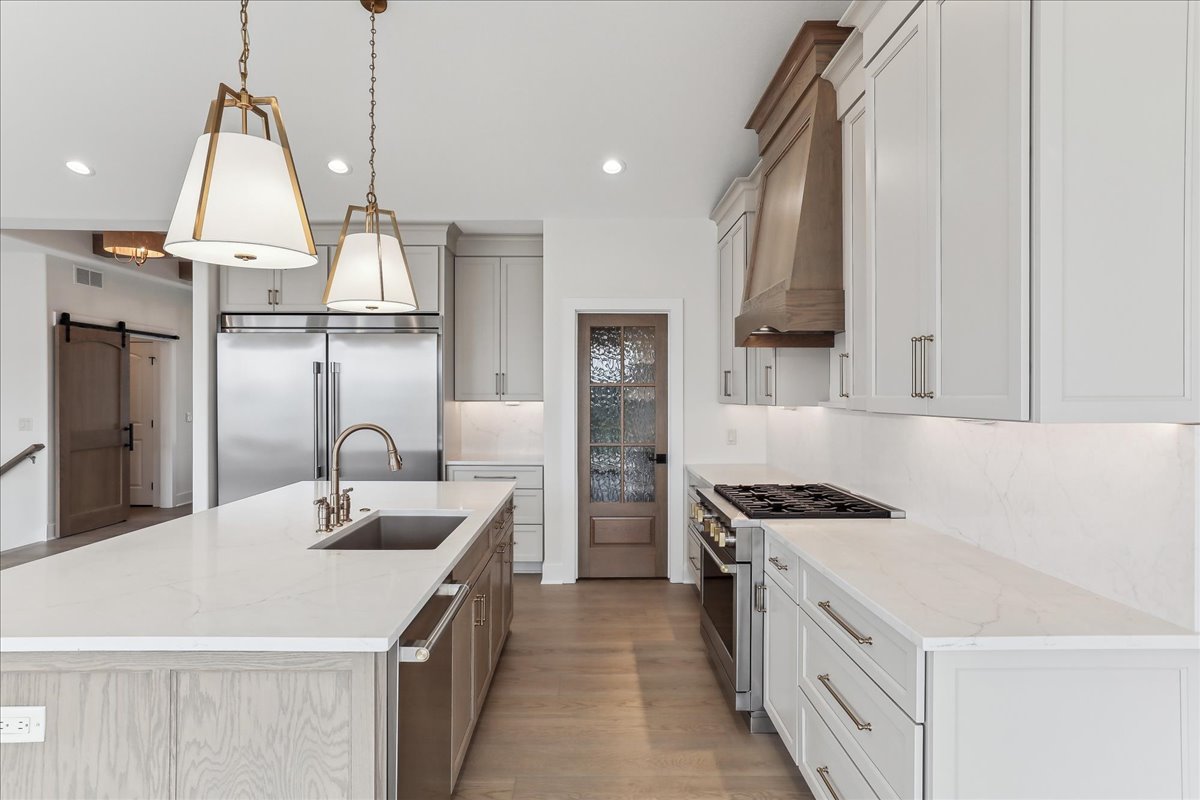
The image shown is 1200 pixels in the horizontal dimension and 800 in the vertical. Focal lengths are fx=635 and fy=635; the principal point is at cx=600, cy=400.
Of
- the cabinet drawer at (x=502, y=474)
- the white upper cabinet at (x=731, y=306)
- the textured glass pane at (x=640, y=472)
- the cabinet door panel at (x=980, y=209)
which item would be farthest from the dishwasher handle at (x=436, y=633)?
the textured glass pane at (x=640, y=472)

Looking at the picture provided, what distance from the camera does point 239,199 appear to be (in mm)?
1556

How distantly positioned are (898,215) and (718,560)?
1649 millimetres

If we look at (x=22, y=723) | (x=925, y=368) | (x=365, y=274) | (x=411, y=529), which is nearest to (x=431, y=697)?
(x=22, y=723)

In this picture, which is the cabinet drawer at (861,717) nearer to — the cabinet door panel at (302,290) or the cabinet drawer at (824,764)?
the cabinet drawer at (824,764)

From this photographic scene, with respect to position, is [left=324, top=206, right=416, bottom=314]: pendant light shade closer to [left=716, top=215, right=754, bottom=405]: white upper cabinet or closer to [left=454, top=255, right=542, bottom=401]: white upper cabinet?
[left=716, top=215, right=754, bottom=405]: white upper cabinet

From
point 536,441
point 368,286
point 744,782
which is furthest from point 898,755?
point 536,441

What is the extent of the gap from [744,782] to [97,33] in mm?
4780

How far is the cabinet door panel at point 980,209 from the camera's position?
1431 millimetres

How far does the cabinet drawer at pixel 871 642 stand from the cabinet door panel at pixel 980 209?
23.4 inches

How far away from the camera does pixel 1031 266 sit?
4.64 feet

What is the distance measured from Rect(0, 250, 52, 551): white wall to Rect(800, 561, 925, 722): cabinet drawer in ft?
23.3

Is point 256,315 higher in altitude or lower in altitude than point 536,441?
higher

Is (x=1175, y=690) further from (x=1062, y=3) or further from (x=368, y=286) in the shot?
(x=368, y=286)

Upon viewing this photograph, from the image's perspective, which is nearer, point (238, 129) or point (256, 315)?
point (238, 129)
